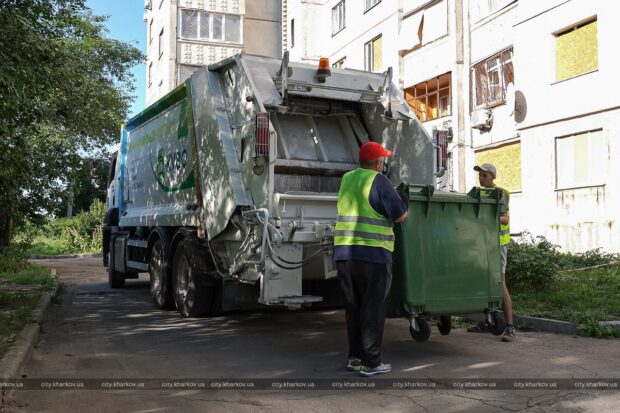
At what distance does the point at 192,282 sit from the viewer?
747cm

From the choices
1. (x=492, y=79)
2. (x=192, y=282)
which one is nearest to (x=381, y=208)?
(x=192, y=282)

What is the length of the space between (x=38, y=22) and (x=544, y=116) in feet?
35.1

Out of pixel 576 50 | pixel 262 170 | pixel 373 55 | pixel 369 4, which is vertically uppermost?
pixel 369 4

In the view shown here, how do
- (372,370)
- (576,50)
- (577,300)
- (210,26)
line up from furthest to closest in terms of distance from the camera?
(210,26)
(576,50)
(577,300)
(372,370)

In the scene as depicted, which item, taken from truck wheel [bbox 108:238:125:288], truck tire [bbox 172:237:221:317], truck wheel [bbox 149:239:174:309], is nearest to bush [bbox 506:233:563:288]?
truck tire [bbox 172:237:221:317]

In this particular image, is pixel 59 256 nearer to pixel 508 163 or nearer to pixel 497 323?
pixel 508 163

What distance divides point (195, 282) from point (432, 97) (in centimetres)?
1332

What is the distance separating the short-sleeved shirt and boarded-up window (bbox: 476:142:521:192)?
11.3 metres

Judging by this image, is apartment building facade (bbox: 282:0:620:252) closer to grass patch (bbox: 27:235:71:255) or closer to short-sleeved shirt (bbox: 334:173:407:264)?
short-sleeved shirt (bbox: 334:173:407:264)

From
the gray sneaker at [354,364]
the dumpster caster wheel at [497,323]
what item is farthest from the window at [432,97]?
the gray sneaker at [354,364]

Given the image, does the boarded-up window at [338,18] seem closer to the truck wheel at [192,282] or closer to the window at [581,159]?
the window at [581,159]

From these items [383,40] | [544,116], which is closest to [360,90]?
[544,116]

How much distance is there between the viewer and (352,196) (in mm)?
4949

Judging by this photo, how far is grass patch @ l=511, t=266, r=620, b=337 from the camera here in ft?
22.1
